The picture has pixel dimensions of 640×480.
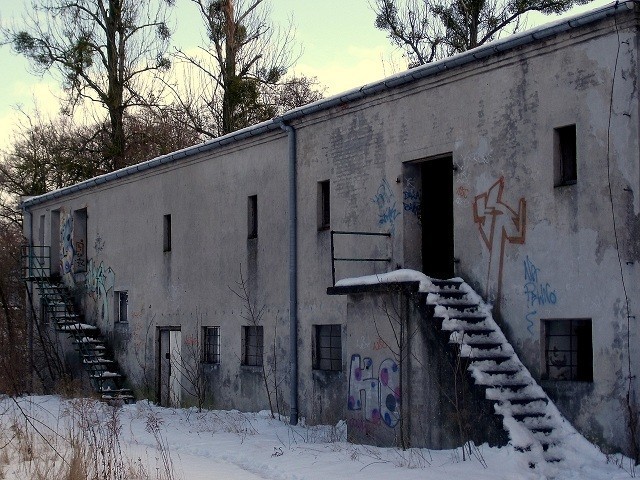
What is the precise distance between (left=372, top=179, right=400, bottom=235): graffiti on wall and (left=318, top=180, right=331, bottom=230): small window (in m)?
1.71

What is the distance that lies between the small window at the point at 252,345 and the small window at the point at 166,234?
4.11m

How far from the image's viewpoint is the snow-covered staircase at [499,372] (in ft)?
39.2

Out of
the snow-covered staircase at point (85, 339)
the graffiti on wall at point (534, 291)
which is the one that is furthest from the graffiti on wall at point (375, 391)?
the snow-covered staircase at point (85, 339)

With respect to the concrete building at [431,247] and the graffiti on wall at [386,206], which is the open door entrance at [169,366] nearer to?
the concrete building at [431,247]

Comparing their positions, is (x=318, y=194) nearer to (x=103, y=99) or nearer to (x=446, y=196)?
(x=446, y=196)

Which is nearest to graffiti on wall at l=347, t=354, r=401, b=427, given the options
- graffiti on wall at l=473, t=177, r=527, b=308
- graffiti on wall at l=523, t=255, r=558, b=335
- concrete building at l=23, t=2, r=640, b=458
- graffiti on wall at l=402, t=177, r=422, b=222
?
concrete building at l=23, t=2, r=640, b=458

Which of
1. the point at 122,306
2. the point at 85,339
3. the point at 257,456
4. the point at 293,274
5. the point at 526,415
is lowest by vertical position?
the point at 257,456

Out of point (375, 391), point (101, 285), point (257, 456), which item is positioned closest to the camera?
point (257, 456)

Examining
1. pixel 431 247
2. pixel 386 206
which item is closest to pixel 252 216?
pixel 386 206

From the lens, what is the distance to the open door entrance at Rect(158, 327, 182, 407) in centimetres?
2208

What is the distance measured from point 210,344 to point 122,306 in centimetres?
492

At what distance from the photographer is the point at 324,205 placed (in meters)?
18.1

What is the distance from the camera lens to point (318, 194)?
1789 centimetres

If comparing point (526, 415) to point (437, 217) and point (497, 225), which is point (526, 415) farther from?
point (437, 217)
